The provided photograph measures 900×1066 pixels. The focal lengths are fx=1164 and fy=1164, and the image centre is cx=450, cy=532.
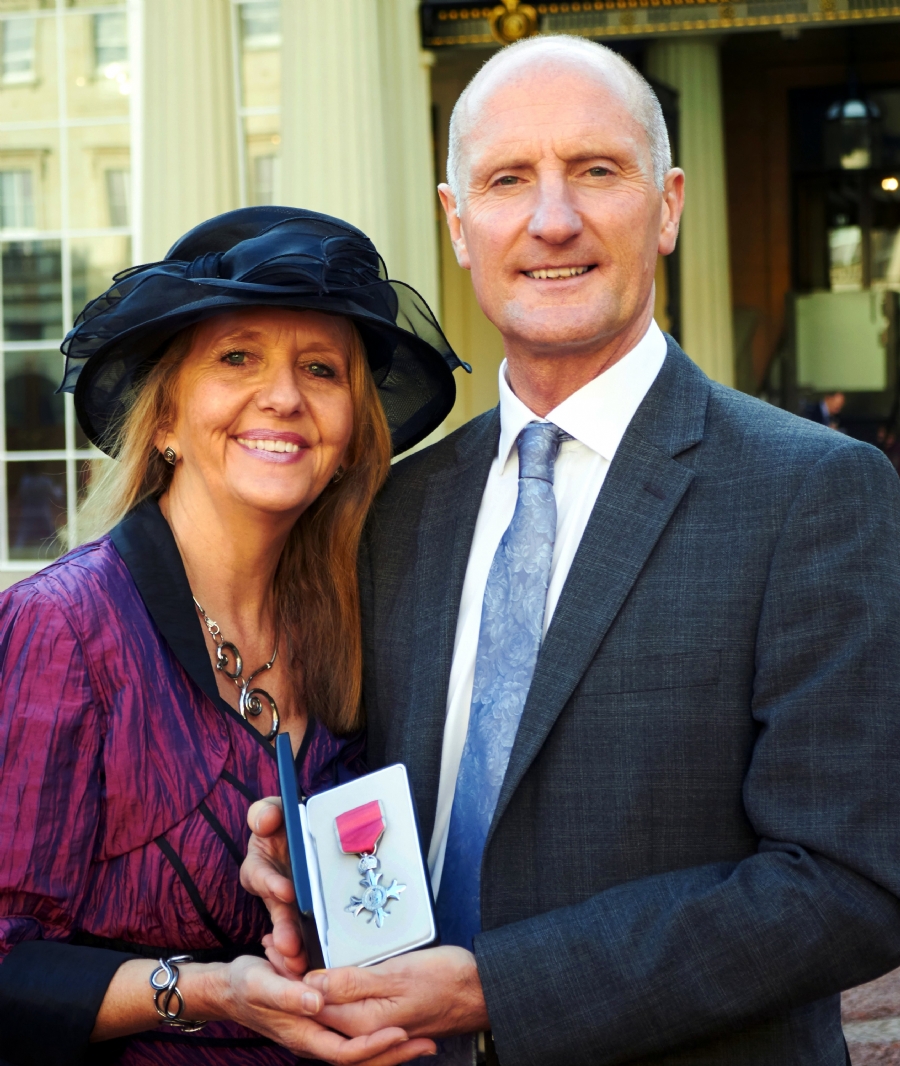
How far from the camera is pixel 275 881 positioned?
1478mm

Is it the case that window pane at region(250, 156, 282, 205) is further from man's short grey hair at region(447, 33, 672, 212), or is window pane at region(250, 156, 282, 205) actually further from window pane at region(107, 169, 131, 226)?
man's short grey hair at region(447, 33, 672, 212)

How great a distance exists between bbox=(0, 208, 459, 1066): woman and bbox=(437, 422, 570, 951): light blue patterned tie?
0.24 m

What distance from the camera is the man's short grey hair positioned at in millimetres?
1705

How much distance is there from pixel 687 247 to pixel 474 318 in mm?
1311

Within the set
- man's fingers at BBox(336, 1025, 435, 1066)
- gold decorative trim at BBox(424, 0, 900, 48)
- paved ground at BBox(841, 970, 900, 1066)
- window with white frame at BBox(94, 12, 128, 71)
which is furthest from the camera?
window with white frame at BBox(94, 12, 128, 71)

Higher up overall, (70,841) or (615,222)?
(615,222)

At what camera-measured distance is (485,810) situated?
5.08ft

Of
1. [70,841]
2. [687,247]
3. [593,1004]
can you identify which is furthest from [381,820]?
[687,247]

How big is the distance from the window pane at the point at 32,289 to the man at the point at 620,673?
3.84 meters

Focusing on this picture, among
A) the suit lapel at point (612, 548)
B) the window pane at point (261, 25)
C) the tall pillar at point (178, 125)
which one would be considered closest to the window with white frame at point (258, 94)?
the window pane at point (261, 25)

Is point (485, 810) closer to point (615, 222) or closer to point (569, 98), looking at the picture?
point (615, 222)

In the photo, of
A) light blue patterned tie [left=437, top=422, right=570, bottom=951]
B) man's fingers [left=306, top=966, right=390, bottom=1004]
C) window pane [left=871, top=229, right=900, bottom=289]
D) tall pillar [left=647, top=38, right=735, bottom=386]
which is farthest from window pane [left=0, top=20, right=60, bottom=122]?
window pane [left=871, top=229, right=900, bottom=289]

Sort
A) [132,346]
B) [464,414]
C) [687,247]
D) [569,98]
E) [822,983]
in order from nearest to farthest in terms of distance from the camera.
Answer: [822,983] → [569,98] → [132,346] → [687,247] → [464,414]

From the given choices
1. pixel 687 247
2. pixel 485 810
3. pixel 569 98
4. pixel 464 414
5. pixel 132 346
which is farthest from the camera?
pixel 464 414
